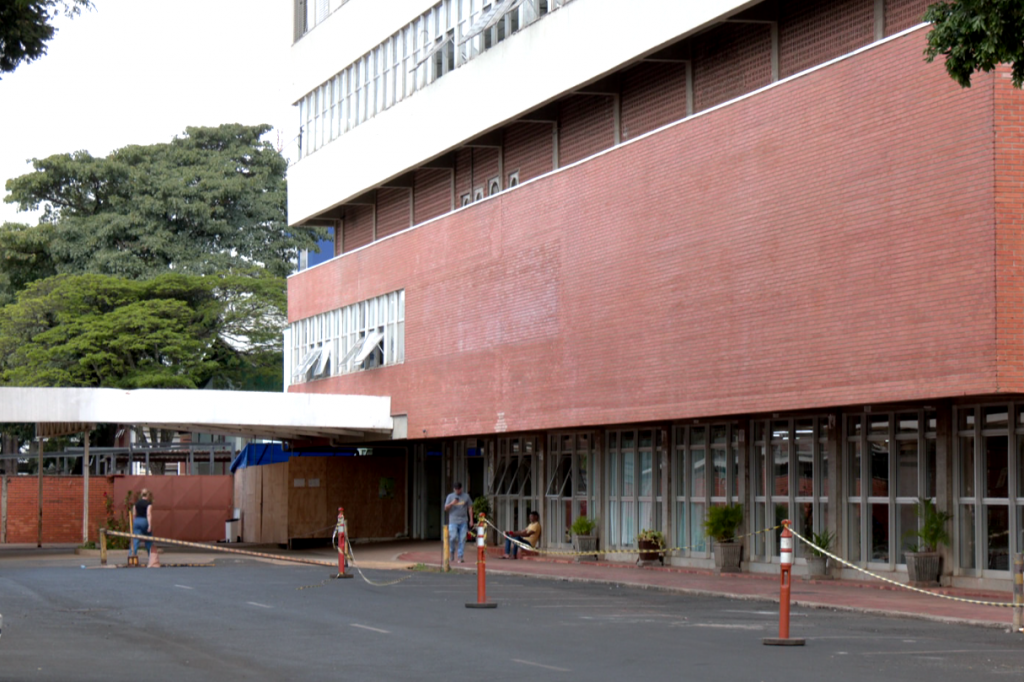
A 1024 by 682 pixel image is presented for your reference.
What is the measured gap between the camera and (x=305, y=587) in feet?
82.6

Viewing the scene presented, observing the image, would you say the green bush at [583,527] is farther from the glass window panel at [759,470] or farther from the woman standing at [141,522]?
the woman standing at [141,522]

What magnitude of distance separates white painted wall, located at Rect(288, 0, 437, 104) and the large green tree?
14.3 metres

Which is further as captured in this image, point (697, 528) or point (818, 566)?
point (697, 528)

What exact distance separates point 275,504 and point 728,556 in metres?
21.6

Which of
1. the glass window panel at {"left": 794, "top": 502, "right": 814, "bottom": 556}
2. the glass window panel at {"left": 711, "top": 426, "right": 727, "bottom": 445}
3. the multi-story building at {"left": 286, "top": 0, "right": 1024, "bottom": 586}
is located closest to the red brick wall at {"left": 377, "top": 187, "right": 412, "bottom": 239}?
the multi-story building at {"left": 286, "top": 0, "right": 1024, "bottom": 586}

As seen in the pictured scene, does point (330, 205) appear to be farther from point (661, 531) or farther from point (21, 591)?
point (21, 591)

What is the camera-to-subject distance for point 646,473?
33.7m

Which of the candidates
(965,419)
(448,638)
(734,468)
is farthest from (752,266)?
(448,638)

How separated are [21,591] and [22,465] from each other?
55.3 m

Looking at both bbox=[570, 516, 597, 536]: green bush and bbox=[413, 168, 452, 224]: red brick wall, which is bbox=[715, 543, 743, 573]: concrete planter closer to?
bbox=[570, 516, 597, 536]: green bush

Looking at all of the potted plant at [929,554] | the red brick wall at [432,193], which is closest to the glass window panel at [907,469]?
the potted plant at [929,554]

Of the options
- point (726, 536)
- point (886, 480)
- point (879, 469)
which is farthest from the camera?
point (726, 536)

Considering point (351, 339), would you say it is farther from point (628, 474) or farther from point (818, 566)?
point (818, 566)

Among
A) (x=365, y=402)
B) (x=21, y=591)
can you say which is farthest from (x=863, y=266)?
(x=365, y=402)
